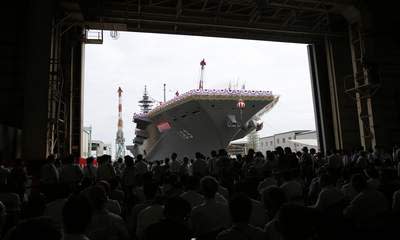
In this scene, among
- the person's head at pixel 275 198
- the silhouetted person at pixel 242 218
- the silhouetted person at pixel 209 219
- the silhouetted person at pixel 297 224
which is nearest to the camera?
the silhouetted person at pixel 297 224

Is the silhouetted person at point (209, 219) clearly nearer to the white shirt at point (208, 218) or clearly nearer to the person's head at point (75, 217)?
the white shirt at point (208, 218)

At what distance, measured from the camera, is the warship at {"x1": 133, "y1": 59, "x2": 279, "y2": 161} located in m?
24.2

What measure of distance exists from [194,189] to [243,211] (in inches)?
92.0

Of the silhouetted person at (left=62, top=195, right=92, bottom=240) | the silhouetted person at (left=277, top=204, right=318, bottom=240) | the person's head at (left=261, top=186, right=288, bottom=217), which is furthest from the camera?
the person's head at (left=261, top=186, right=288, bottom=217)

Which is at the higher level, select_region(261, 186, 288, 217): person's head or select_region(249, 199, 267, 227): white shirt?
select_region(261, 186, 288, 217): person's head

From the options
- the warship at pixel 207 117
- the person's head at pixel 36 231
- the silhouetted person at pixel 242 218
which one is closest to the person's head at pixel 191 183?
the silhouetted person at pixel 242 218

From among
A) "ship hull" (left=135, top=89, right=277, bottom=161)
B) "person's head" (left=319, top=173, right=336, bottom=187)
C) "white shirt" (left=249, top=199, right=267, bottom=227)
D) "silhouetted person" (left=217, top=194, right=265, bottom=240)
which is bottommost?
"white shirt" (left=249, top=199, right=267, bottom=227)

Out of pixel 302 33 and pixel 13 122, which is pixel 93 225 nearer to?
pixel 13 122

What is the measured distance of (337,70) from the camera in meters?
17.2

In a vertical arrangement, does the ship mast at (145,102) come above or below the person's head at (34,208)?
above

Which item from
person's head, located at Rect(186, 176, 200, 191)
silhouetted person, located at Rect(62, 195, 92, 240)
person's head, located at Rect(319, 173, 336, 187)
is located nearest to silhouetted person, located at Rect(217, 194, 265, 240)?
silhouetted person, located at Rect(62, 195, 92, 240)

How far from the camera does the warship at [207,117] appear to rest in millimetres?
24234

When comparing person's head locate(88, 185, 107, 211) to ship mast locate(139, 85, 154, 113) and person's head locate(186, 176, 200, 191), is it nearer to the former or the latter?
person's head locate(186, 176, 200, 191)

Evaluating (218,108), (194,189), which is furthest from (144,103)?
(194,189)
